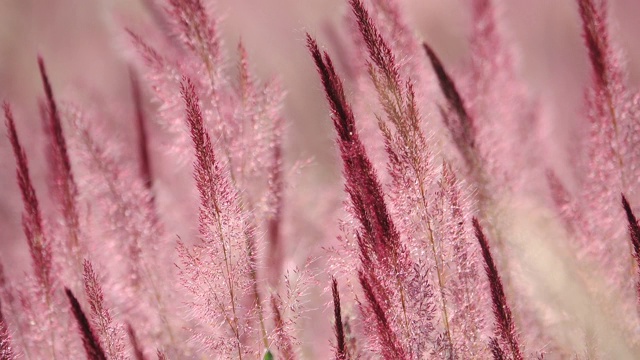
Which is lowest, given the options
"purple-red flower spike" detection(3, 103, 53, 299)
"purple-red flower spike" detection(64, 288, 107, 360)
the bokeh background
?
"purple-red flower spike" detection(64, 288, 107, 360)

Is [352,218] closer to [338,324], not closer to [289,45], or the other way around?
[338,324]

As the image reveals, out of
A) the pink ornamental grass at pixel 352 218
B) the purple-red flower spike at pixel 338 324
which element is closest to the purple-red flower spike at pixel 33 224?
the pink ornamental grass at pixel 352 218

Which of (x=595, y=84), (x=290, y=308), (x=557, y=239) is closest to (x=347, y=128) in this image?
(x=290, y=308)

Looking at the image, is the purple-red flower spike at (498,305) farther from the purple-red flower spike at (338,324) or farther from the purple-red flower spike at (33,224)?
the purple-red flower spike at (33,224)

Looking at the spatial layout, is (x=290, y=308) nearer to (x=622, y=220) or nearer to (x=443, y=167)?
(x=443, y=167)

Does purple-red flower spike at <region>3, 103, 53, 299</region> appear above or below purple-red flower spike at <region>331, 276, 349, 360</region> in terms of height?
above

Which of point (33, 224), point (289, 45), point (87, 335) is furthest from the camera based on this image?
point (289, 45)

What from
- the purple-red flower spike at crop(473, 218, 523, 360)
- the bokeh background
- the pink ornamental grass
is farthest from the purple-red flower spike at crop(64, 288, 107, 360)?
the bokeh background

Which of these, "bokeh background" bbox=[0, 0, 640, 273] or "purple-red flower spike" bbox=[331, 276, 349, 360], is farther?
"bokeh background" bbox=[0, 0, 640, 273]

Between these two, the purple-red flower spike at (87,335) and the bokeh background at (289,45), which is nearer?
the purple-red flower spike at (87,335)

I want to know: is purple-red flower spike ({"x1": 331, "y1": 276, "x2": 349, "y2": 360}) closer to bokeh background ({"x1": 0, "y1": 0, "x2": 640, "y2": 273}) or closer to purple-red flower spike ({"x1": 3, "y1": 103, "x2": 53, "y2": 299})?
purple-red flower spike ({"x1": 3, "y1": 103, "x2": 53, "y2": 299})

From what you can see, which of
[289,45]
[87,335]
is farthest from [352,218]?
[289,45]
